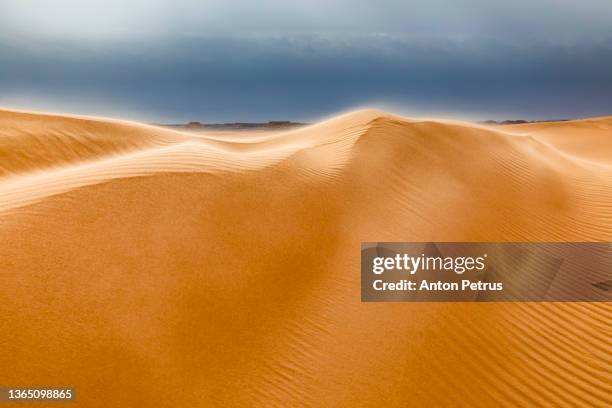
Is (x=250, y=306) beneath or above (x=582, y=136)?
beneath

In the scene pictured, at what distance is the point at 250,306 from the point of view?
405cm

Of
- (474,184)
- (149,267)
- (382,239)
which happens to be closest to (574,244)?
(474,184)

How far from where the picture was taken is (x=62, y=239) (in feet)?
13.4

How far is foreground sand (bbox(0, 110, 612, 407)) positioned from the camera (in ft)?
11.4

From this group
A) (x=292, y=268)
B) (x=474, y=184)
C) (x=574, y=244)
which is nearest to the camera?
(x=292, y=268)

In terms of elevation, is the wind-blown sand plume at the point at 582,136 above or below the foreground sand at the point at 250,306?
above

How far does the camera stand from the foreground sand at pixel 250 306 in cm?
347

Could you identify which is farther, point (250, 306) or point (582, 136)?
point (582, 136)

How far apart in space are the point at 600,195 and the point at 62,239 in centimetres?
896

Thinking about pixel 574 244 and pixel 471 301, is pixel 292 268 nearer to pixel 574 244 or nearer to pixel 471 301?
pixel 471 301

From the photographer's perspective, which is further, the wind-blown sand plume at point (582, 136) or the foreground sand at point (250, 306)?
the wind-blown sand plume at point (582, 136)

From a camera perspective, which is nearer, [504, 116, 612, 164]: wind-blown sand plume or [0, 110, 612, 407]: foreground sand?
[0, 110, 612, 407]: foreground sand

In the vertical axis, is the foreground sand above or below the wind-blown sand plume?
below

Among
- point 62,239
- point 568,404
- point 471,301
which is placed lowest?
point 568,404
